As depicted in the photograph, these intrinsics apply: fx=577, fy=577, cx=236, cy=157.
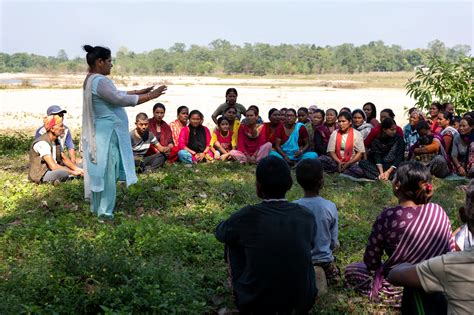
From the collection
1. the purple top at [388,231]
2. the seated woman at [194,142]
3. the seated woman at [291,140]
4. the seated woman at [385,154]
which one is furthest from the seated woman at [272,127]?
the purple top at [388,231]

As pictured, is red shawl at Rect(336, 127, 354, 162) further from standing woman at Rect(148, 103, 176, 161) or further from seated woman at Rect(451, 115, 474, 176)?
standing woman at Rect(148, 103, 176, 161)

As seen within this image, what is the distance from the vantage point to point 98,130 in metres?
6.42

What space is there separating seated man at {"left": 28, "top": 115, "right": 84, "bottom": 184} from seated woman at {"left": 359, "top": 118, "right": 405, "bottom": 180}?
15.1 feet

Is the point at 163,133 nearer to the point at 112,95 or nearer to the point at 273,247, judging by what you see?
the point at 112,95

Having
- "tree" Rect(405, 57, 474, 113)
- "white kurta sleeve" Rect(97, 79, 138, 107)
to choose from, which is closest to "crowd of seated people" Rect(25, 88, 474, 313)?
"tree" Rect(405, 57, 474, 113)

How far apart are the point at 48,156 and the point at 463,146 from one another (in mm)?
6377

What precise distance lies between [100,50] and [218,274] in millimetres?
2910

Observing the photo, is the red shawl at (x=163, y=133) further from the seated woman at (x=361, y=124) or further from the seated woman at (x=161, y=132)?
the seated woman at (x=361, y=124)

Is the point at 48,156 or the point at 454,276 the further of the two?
the point at 48,156

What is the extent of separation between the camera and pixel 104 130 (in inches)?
253

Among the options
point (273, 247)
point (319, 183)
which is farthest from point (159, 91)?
point (273, 247)

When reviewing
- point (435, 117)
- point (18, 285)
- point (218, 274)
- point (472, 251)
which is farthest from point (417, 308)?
point (435, 117)

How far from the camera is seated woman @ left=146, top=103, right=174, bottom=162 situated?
992 cm

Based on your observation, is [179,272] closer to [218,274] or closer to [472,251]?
[218,274]
